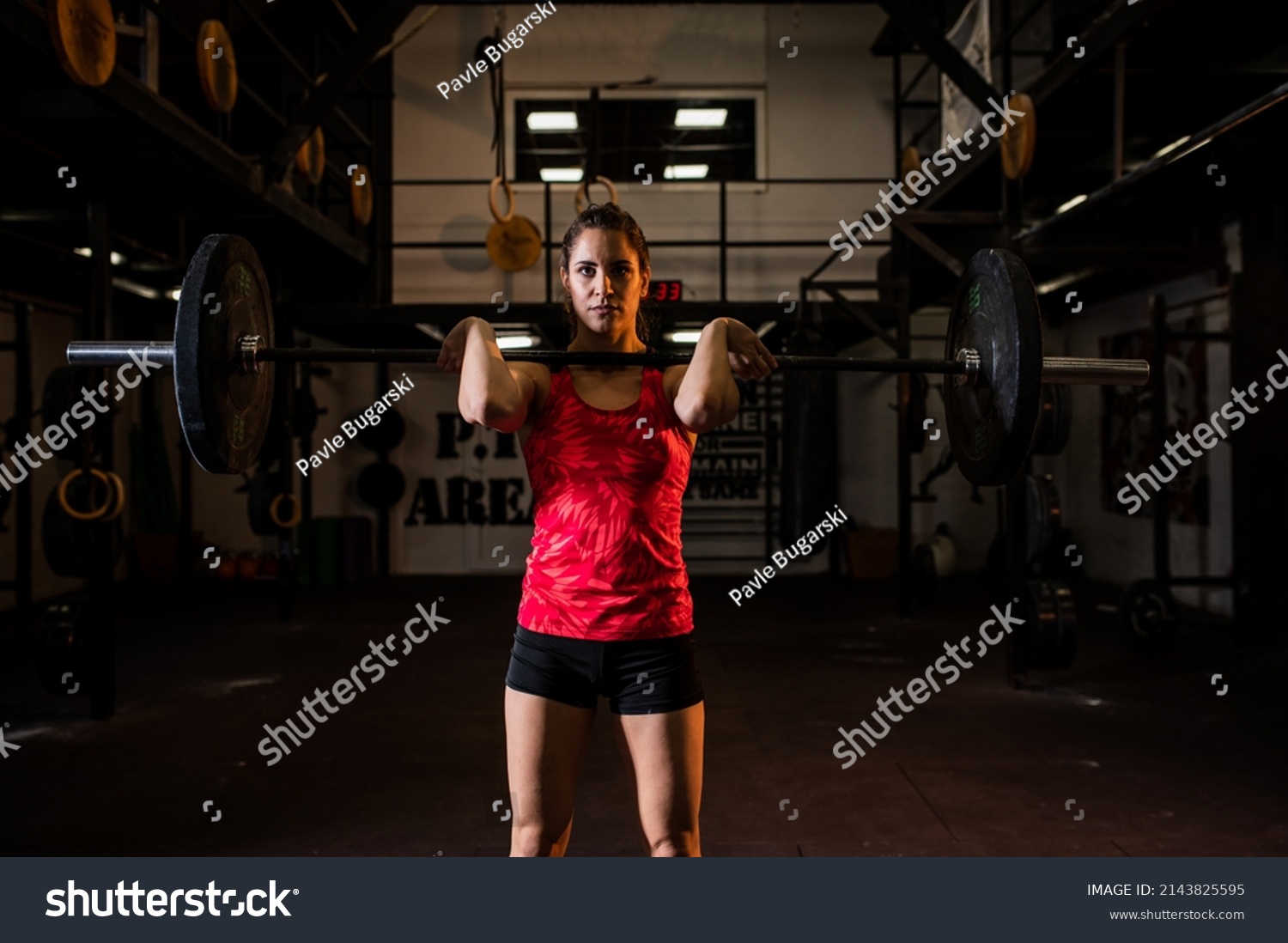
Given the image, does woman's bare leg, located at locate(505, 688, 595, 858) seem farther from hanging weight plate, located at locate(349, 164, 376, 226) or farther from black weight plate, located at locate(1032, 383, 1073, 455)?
hanging weight plate, located at locate(349, 164, 376, 226)

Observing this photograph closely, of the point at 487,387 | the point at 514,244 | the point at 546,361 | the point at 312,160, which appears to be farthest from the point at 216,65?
the point at 487,387

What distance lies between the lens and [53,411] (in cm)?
428

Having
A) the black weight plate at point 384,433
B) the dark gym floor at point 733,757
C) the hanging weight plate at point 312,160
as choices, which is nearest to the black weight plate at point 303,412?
the black weight plate at point 384,433

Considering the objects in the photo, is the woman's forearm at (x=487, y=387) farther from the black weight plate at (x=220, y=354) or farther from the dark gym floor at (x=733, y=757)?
the dark gym floor at (x=733, y=757)

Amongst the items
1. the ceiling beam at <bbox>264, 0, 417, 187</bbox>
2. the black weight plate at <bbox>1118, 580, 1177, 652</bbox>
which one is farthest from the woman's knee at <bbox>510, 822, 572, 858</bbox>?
the black weight plate at <bbox>1118, 580, 1177, 652</bbox>

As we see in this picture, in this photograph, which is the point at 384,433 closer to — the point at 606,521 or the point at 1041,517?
the point at 1041,517

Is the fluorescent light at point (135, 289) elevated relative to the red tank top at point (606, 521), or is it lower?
elevated

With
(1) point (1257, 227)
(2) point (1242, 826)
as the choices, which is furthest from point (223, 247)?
(1) point (1257, 227)

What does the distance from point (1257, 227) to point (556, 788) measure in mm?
4944

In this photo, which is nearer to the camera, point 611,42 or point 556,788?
point 556,788

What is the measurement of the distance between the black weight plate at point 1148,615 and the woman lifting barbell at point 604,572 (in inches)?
154

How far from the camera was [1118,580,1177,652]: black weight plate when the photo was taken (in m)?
4.47

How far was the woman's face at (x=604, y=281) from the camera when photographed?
133cm

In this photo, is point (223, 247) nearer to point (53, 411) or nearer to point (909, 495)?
point (53, 411)
